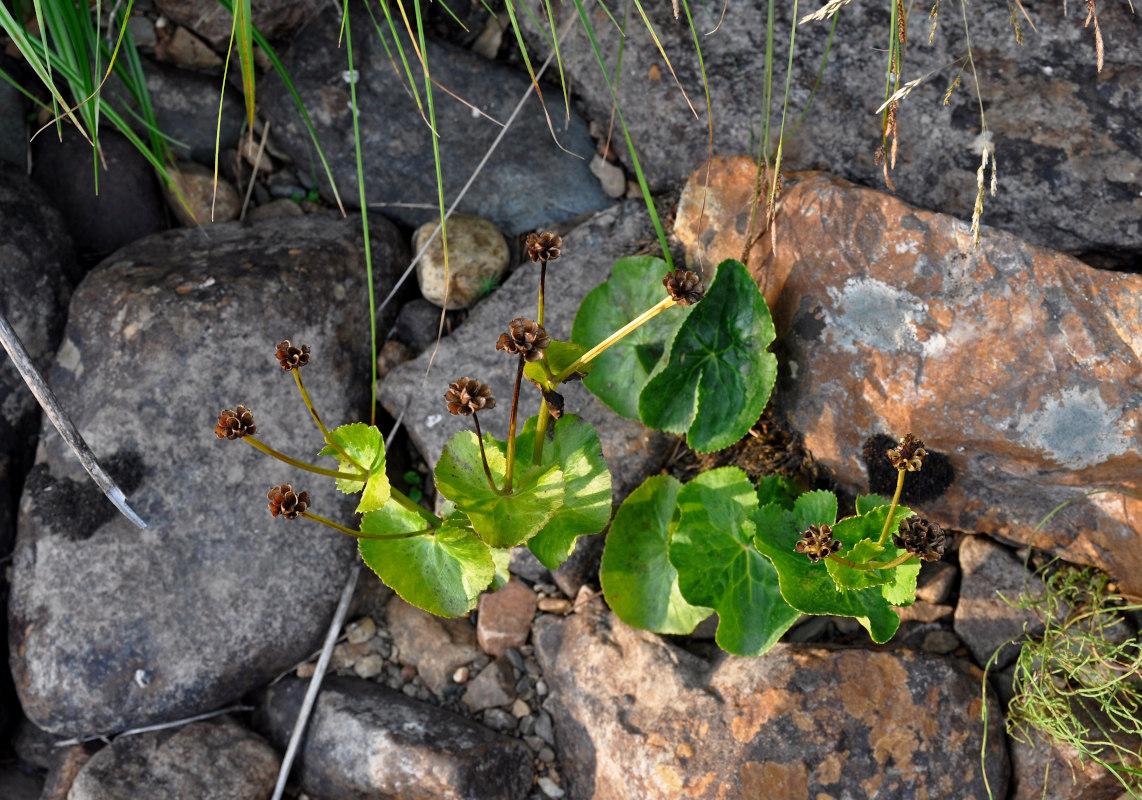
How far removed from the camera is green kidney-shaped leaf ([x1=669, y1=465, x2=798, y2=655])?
7.89ft

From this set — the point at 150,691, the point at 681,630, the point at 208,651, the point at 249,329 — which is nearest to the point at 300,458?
the point at 249,329

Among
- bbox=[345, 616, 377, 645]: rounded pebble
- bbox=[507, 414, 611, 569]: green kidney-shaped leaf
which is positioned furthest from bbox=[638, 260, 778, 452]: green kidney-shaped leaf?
bbox=[345, 616, 377, 645]: rounded pebble

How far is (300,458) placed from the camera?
281 centimetres

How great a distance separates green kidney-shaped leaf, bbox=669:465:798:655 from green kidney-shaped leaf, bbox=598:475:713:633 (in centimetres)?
8

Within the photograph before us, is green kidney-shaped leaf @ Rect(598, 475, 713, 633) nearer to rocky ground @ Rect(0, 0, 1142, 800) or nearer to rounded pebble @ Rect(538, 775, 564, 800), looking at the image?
rocky ground @ Rect(0, 0, 1142, 800)

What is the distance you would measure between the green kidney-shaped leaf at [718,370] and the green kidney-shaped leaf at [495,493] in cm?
49

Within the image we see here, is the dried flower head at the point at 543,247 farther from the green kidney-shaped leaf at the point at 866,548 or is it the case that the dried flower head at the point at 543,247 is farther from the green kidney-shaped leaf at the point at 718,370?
the green kidney-shaped leaf at the point at 866,548

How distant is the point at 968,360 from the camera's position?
2328mm

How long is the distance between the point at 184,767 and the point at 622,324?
6.23ft

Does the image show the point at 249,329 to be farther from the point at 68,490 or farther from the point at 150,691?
the point at 150,691

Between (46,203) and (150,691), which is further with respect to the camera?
(46,203)

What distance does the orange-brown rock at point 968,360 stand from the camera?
7.37ft

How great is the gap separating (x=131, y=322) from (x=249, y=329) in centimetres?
38

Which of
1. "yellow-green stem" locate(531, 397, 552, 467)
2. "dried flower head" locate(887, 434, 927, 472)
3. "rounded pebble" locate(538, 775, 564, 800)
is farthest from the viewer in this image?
"rounded pebble" locate(538, 775, 564, 800)
